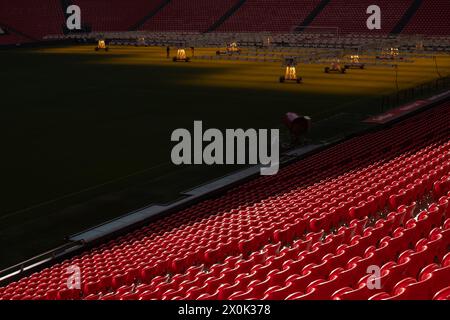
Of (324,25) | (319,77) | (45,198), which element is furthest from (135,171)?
(324,25)

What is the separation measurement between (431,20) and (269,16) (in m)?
21.8

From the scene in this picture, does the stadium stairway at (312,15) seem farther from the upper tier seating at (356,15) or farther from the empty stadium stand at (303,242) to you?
the empty stadium stand at (303,242)

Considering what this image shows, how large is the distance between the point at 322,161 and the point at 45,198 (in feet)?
34.0

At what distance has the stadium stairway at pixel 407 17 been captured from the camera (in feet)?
252

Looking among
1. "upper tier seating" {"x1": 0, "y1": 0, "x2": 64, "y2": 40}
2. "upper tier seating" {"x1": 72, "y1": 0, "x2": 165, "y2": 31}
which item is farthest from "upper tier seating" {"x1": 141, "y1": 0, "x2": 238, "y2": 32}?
"upper tier seating" {"x1": 0, "y1": 0, "x2": 64, "y2": 40}

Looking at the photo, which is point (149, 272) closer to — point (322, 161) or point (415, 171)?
point (415, 171)

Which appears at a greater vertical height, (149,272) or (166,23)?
(166,23)

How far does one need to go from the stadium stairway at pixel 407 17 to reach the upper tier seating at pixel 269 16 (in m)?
12.8

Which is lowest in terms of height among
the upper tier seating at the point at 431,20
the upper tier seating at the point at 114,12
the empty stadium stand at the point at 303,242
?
the empty stadium stand at the point at 303,242

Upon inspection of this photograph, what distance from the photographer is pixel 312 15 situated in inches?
3339

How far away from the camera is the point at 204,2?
313 feet

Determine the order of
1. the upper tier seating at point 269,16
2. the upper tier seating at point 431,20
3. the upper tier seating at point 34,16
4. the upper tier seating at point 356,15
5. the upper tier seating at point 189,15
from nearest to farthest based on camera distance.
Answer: the upper tier seating at point 431,20, the upper tier seating at point 356,15, the upper tier seating at point 269,16, the upper tier seating at point 34,16, the upper tier seating at point 189,15

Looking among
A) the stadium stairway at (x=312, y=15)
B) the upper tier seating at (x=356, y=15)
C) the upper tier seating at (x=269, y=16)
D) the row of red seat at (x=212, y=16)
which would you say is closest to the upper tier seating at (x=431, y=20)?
the row of red seat at (x=212, y=16)

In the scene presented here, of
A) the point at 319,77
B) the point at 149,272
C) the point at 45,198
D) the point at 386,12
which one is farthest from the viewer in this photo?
the point at 386,12
